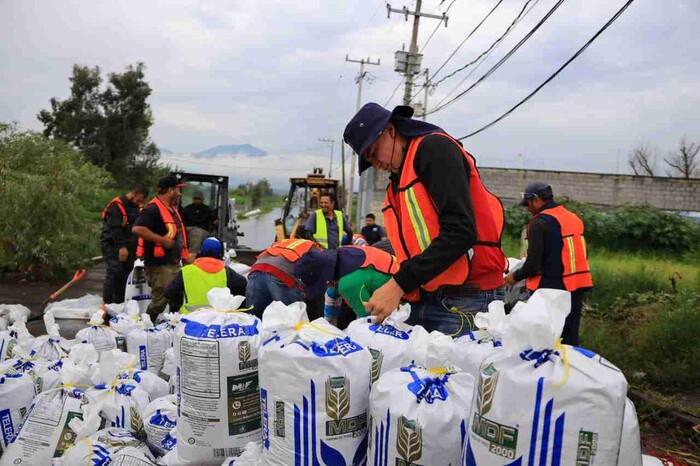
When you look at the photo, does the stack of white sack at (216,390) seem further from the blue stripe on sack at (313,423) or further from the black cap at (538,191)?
the black cap at (538,191)

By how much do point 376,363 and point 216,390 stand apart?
0.60 meters

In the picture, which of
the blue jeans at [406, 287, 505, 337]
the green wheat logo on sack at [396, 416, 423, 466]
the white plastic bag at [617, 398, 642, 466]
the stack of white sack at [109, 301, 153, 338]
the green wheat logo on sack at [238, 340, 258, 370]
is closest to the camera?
the white plastic bag at [617, 398, 642, 466]

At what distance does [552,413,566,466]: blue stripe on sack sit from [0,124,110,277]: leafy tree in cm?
953

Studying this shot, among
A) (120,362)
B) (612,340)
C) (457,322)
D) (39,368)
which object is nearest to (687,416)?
(612,340)

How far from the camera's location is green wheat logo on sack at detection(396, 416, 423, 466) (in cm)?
A: 154

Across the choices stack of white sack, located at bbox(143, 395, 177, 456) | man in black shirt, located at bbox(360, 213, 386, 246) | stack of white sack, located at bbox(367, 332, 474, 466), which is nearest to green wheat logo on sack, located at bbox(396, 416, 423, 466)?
stack of white sack, located at bbox(367, 332, 474, 466)

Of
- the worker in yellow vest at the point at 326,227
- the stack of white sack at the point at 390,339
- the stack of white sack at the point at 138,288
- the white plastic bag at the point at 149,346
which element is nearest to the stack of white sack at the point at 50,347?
the white plastic bag at the point at 149,346

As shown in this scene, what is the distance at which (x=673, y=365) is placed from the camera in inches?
187

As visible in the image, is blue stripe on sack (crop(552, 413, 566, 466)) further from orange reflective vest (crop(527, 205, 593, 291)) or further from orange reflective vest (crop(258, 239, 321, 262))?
orange reflective vest (crop(527, 205, 593, 291))

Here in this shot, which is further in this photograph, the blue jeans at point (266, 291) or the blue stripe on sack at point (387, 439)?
the blue jeans at point (266, 291)

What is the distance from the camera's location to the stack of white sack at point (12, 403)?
2.62 metres

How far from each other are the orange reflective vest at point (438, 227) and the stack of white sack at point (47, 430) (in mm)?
1563

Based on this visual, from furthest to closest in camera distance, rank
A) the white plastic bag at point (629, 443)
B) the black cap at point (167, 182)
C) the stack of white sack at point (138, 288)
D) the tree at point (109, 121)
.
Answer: the tree at point (109, 121) → the stack of white sack at point (138, 288) → the black cap at point (167, 182) → the white plastic bag at point (629, 443)

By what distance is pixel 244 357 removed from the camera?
6.71ft
